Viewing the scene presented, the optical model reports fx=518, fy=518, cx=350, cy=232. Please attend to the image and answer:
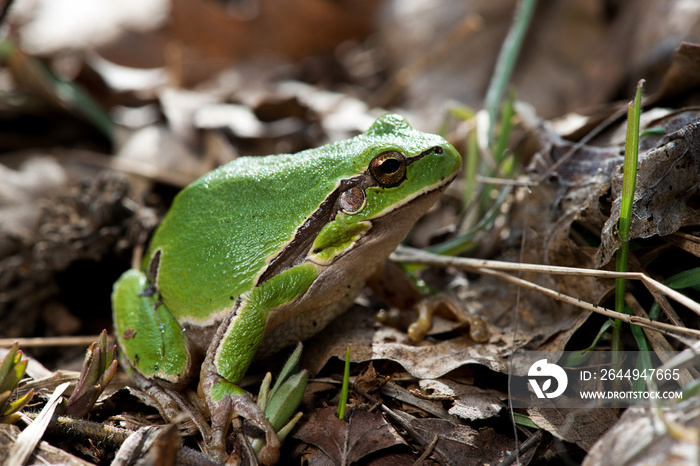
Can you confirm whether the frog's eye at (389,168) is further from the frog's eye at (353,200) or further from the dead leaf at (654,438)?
the dead leaf at (654,438)

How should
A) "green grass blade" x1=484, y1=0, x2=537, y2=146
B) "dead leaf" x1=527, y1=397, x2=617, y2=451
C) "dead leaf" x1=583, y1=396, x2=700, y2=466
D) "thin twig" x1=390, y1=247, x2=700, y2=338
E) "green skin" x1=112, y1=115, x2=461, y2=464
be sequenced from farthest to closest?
1. "green grass blade" x1=484, y1=0, x2=537, y2=146
2. "green skin" x1=112, y1=115, x2=461, y2=464
3. "dead leaf" x1=527, y1=397, x2=617, y2=451
4. "thin twig" x1=390, y1=247, x2=700, y2=338
5. "dead leaf" x1=583, y1=396, x2=700, y2=466

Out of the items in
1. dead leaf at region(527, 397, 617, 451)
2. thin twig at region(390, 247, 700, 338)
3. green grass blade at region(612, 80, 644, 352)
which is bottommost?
dead leaf at region(527, 397, 617, 451)

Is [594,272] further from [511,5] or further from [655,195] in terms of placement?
[511,5]

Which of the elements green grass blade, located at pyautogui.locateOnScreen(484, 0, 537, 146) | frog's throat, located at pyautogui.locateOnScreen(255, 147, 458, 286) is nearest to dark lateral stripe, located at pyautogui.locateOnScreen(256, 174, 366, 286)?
frog's throat, located at pyautogui.locateOnScreen(255, 147, 458, 286)

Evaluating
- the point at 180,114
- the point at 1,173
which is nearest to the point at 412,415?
the point at 180,114

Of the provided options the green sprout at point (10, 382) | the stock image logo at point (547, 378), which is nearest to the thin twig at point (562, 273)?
the stock image logo at point (547, 378)

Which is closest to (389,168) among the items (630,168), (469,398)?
(630,168)

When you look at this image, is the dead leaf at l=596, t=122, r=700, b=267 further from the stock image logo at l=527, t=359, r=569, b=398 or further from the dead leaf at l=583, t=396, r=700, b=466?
the dead leaf at l=583, t=396, r=700, b=466

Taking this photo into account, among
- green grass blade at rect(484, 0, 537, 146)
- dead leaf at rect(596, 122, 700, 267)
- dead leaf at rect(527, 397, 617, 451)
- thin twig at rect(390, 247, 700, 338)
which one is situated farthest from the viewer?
green grass blade at rect(484, 0, 537, 146)
